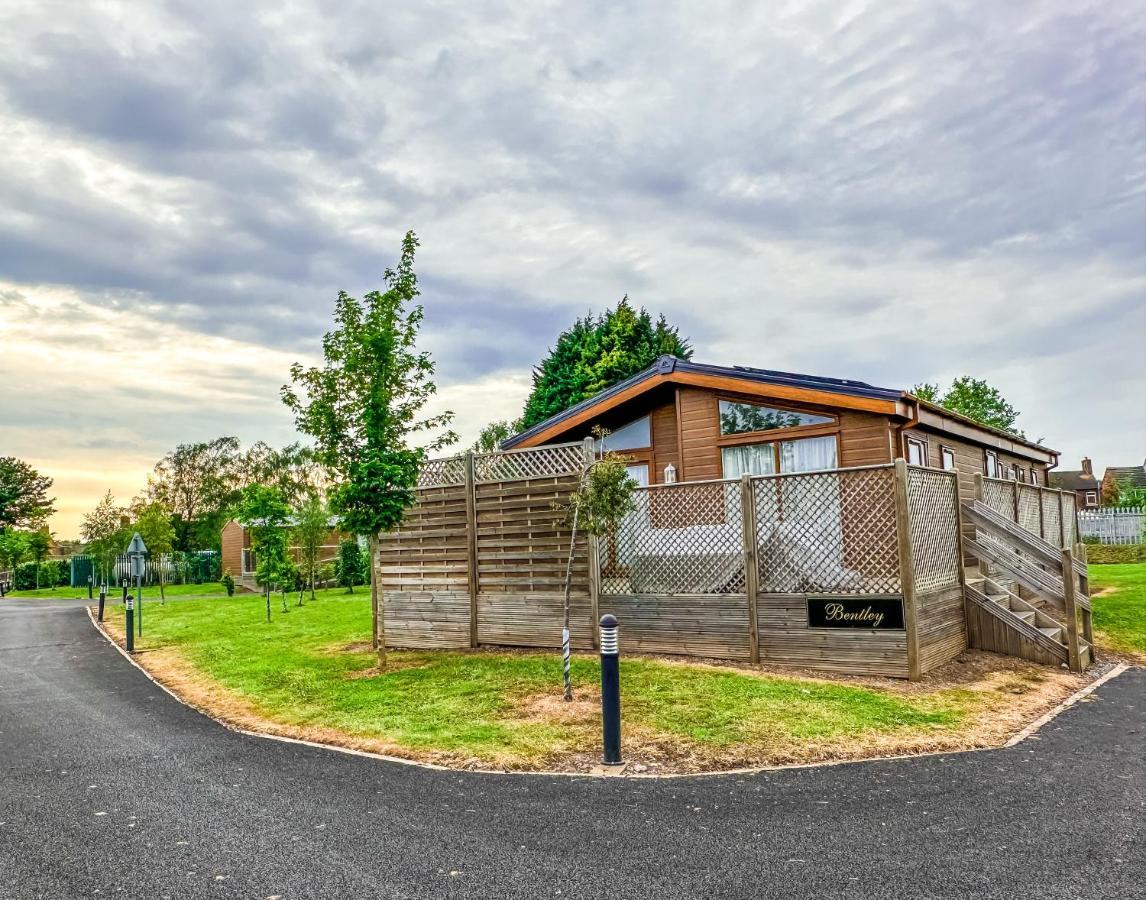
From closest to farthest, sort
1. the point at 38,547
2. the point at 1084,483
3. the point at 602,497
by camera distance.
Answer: the point at 602,497 → the point at 38,547 → the point at 1084,483

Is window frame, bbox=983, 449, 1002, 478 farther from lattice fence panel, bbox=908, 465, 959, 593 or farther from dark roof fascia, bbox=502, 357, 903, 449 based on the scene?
lattice fence panel, bbox=908, 465, 959, 593

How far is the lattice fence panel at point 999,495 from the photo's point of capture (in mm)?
12109

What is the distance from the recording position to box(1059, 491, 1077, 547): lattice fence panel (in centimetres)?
1600

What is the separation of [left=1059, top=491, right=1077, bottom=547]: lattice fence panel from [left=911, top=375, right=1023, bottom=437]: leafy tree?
116ft

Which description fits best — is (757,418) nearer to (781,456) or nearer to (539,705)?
(781,456)

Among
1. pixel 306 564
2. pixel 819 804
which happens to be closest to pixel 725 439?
pixel 819 804

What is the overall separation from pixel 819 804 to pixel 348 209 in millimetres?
14300

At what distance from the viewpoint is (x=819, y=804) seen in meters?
4.81

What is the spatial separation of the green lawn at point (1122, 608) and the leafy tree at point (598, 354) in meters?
17.8

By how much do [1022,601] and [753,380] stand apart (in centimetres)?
544

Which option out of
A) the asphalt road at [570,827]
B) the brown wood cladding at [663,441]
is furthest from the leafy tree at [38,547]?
the asphalt road at [570,827]

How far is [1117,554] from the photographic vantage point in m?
25.0

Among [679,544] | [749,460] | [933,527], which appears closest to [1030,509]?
[749,460]

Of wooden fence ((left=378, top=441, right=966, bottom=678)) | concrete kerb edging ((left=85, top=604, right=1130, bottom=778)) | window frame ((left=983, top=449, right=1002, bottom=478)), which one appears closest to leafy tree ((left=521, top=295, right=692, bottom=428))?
window frame ((left=983, top=449, right=1002, bottom=478))
